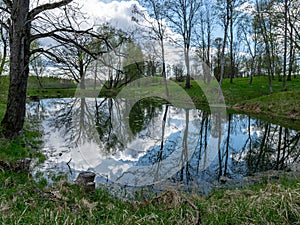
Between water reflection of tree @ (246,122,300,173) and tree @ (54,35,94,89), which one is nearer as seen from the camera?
tree @ (54,35,94,89)

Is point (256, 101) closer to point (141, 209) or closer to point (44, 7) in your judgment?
point (44, 7)

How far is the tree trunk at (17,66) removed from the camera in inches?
228

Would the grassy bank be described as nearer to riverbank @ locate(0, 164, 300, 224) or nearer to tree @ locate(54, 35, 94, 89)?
riverbank @ locate(0, 164, 300, 224)

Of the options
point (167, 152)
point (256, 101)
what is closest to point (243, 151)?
point (167, 152)

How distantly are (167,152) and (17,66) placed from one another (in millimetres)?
4846

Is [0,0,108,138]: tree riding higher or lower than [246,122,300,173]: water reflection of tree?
higher

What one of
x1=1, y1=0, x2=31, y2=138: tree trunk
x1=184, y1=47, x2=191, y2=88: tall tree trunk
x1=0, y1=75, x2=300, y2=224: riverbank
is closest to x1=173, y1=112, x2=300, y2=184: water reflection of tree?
x1=0, y1=75, x2=300, y2=224: riverbank

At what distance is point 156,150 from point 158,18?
61.3 ft

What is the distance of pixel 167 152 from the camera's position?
7395 millimetres

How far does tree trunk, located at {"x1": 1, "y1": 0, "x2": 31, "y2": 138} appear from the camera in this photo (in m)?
5.79

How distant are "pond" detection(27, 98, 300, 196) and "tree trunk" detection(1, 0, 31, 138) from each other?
119cm

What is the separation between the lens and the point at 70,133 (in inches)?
394

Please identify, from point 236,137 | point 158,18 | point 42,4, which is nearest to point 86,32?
point 42,4

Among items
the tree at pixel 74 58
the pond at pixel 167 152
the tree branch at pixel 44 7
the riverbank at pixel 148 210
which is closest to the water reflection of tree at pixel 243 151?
the pond at pixel 167 152
